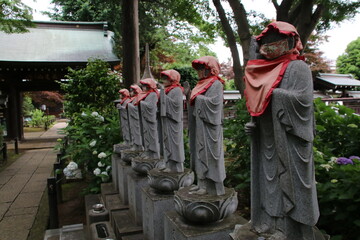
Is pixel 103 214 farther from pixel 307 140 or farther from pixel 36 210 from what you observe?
pixel 307 140

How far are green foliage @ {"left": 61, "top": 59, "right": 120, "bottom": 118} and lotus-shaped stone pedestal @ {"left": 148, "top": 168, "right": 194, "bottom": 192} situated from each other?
620 cm

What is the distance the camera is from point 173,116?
11.9 ft

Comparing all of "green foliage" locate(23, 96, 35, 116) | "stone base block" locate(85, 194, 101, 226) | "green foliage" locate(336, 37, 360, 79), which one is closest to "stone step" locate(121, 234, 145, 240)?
"stone base block" locate(85, 194, 101, 226)

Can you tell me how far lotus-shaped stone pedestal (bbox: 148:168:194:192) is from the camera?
354cm

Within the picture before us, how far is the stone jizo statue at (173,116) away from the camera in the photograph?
3.62 m

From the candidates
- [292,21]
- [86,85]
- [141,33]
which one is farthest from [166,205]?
[141,33]

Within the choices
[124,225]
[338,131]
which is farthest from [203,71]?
[338,131]

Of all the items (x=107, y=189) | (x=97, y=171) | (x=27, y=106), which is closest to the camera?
(x=107, y=189)

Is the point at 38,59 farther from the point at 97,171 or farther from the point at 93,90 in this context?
the point at 97,171

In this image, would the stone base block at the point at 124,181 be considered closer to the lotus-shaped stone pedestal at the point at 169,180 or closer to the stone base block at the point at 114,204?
the stone base block at the point at 114,204

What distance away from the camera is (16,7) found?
8.24m

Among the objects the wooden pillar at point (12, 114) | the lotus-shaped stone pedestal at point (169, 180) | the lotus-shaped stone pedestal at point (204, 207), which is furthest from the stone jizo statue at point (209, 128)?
the wooden pillar at point (12, 114)

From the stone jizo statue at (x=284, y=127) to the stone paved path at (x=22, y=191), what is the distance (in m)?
4.58

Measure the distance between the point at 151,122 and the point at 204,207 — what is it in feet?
6.20
